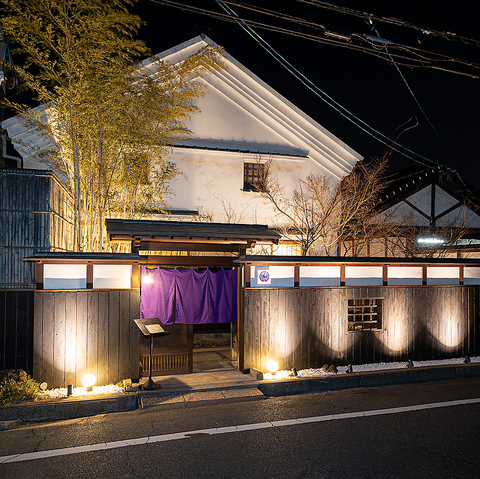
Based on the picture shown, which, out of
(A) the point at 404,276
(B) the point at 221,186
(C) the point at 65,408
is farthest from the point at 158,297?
(B) the point at 221,186

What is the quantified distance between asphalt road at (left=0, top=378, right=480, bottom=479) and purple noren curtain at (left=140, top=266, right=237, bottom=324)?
8.76ft

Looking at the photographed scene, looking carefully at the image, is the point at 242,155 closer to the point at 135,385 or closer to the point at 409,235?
the point at 409,235

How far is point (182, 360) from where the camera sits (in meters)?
9.90

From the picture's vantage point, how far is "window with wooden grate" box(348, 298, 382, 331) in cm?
1080

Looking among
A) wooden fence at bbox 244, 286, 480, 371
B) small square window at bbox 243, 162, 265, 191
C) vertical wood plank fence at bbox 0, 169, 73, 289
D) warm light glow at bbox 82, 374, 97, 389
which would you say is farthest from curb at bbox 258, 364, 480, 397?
small square window at bbox 243, 162, 265, 191

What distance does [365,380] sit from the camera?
9.16 meters

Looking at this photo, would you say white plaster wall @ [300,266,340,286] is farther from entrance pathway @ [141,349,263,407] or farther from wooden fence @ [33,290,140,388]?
wooden fence @ [33,290,140,388]

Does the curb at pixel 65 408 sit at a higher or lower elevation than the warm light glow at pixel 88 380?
lower

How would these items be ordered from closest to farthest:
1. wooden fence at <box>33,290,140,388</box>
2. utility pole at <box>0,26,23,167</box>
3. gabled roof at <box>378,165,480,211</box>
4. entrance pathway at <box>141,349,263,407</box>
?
entrance pathway at <box>141,349,263,407</box> < wooden fence at <box>33,290,140,388</box> < utility pole at <box>0,26,23,167</box> < gabled roof at <box>378,165,480,211</box>

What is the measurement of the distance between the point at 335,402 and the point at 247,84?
13.0 metres

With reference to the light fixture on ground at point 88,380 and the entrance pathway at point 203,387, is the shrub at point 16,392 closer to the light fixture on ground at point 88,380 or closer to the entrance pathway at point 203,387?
the light fixture on ground at point 88,380

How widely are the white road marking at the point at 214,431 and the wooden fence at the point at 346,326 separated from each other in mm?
3083

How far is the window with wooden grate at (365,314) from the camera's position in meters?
10.8

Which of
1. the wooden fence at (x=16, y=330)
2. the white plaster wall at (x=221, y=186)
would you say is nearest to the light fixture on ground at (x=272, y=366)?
the wooden fence at (x=16, y=330)
